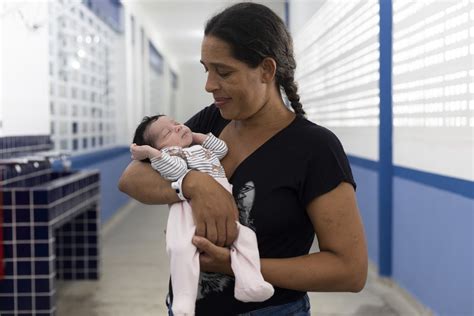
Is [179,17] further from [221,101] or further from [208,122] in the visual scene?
[221,101]

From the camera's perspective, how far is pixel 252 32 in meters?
1.13

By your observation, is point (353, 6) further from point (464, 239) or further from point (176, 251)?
point (176, 251)

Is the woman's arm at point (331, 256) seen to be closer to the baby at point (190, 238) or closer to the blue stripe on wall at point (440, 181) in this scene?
the baby at point (190, 238)

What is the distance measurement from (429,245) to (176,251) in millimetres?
2481

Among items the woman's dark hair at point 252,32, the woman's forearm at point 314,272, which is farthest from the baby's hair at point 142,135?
the woman's forearm at point 314,272

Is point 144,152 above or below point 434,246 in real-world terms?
above

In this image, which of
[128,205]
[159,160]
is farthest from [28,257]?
[128,205]

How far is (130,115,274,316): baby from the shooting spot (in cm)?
110

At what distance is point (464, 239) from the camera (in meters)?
2.83

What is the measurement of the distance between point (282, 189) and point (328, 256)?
6.1 inches

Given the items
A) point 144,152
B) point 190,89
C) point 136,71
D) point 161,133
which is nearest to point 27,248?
point 161,133

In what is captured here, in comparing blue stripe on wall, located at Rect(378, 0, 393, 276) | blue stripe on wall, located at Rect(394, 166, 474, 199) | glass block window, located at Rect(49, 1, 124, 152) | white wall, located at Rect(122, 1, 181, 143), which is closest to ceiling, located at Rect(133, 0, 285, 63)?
white wall, located at Rect(122, 1, 181, 143)

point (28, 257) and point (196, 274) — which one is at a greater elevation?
point (196, 274)

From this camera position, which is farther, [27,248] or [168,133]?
[27,248]
